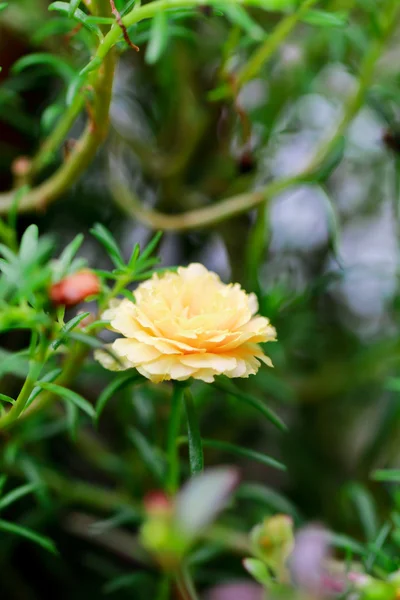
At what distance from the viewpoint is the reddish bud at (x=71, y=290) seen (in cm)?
28

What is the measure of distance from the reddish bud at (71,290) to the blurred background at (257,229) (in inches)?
11.6

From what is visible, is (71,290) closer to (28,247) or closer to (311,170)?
(28,247)

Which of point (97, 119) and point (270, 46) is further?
point (270, 46)

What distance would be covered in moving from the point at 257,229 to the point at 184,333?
1.06 ft

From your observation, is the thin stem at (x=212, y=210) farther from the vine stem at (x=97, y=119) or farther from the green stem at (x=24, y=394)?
the green stem at (x=24, y=394)

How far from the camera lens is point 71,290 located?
0.92ft

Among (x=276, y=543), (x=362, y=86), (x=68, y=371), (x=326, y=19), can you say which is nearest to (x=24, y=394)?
(x=68, y=371)

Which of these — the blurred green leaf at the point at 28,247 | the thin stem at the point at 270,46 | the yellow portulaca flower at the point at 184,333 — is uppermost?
the blurred green leaf at the point at 28,247

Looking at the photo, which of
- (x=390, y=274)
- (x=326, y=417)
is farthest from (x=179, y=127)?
(x=326, y=417)

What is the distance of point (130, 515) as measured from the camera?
0.55 metres

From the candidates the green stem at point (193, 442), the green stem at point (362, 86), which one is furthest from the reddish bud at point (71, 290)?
the green stem at point (362, 86)

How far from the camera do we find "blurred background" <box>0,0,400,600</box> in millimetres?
690

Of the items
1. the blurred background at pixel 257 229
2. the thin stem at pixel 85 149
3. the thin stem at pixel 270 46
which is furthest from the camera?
the blurred background at pixel 257 229

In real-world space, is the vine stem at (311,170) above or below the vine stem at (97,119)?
below
